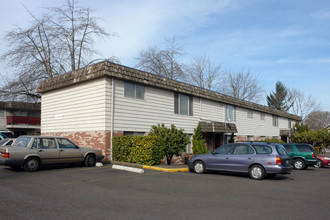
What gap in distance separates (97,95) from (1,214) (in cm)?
1004

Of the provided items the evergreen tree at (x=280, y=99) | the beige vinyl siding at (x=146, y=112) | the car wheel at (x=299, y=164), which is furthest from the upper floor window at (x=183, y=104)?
the evergreen tree at (x=280, y=99)

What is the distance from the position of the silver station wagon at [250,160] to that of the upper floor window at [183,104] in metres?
7.22

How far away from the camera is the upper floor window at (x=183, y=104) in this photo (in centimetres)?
1983

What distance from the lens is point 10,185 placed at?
29.2ft

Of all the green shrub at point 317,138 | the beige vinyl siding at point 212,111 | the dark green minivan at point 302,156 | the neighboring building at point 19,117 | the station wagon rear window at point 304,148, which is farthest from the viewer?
the neighboring building at point 19,117

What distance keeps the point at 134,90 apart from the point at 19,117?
102 feet

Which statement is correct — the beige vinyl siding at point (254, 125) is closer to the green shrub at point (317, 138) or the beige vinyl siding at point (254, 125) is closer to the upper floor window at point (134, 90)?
the green shrub at point (317, 138)

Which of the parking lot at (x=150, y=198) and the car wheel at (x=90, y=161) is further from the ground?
the car wheel at (x=90, y=161)

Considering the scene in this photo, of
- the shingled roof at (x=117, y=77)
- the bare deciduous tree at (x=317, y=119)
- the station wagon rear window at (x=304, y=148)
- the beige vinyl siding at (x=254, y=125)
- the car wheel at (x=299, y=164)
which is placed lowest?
the car wheel at (x=299, y=164)

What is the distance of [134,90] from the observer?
54.5 feet

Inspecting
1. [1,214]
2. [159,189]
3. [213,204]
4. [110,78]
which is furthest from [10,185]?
[110,78]

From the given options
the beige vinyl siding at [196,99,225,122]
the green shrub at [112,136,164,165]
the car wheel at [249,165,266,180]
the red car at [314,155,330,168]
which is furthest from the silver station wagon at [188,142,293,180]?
the beige vinyl siding at [196,99,225,122]

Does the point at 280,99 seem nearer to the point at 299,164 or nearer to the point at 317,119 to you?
the point at 317,119

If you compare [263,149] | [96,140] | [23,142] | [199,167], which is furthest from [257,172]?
[23,142]
